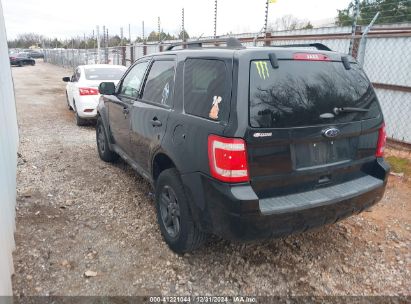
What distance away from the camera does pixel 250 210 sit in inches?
98.0

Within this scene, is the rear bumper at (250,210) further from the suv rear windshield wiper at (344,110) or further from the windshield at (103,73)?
the windshield at (103,73)

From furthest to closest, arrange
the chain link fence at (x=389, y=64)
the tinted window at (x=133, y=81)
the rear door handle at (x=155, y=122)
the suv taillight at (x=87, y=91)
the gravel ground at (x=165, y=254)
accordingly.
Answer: the suv taillight at (x=87, y=91)
the chain link fence at (x=389, y=64)
the tinted window at (x=133, y=81)
the rear door handle at (x=155, y=122)
the gravel ground at (x=165, y=254)

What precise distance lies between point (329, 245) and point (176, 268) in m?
1.55

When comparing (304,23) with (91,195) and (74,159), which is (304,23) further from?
(91,195)

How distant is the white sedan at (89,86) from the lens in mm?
8320

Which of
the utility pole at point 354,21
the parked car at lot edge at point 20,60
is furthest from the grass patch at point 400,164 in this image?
the parked car at lot edge at point 20,60

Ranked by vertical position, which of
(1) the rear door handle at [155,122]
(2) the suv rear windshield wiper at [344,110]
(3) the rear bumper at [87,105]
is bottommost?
(3) the rear bumper at [87,105]

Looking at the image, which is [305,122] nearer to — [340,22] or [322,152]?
[322,152]

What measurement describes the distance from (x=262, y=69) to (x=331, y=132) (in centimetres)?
75

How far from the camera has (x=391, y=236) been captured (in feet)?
12.2

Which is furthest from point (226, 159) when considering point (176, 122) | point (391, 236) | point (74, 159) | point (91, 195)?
point (74, 159)

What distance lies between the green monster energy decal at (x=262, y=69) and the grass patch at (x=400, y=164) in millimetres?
3910

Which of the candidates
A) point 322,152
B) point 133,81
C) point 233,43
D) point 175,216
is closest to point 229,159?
point 322,152

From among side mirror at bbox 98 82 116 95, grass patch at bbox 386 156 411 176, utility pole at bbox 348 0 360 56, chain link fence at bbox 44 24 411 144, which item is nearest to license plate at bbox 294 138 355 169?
grass patch at bbox 386 156 411 176
